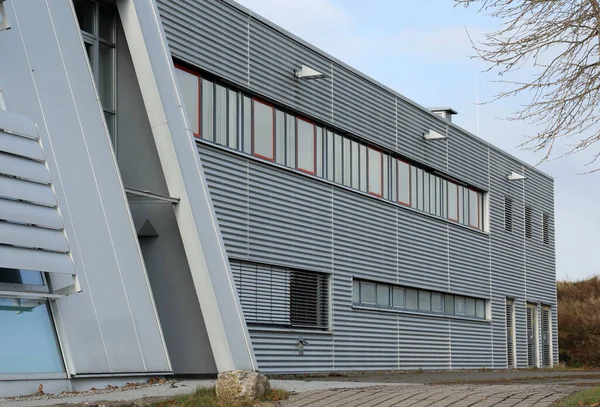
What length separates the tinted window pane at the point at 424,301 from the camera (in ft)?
94.1

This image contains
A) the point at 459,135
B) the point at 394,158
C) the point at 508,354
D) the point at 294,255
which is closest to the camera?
the point at 294,255

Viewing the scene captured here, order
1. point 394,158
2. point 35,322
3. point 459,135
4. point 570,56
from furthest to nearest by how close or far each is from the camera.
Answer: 1. point 459,135
2. point 394,158
3. point 570,56
4. point 35,322

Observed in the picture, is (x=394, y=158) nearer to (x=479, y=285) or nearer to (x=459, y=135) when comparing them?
(x=459, y=135)

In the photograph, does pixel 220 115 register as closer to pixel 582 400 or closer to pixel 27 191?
pixel 27 191

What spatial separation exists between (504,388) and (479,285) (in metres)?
19.2

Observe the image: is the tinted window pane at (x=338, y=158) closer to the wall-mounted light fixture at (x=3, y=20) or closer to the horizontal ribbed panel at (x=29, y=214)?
the horizontal ribbed panel at (x=29, y=214)

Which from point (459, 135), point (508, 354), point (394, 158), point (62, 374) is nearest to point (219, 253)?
point (62, 374)

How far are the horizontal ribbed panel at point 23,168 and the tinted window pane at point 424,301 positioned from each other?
59.1 ft

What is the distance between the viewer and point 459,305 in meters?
31.4

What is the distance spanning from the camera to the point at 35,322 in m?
11.7

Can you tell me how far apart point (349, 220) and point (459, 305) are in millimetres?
8530

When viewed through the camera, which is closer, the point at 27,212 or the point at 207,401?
the point at 207,401

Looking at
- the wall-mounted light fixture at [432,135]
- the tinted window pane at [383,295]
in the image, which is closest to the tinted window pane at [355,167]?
the tinted window pane at [383,295]

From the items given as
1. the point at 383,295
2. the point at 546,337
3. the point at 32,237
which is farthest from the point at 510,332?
the point at 32,237
